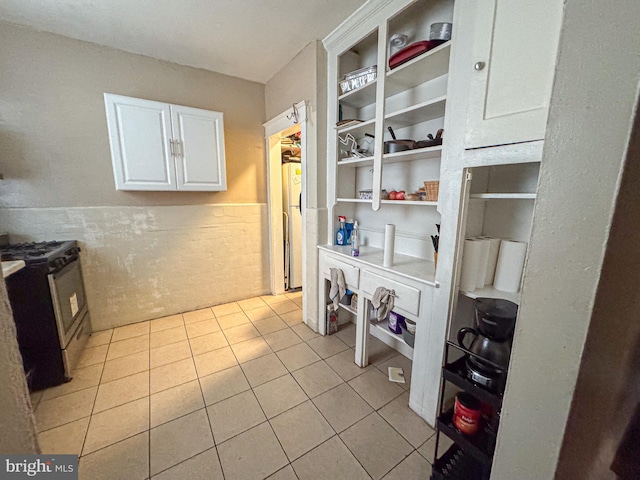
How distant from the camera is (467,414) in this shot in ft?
3.42

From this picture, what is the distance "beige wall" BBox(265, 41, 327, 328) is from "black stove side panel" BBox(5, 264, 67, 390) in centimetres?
185

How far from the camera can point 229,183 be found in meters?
2.76

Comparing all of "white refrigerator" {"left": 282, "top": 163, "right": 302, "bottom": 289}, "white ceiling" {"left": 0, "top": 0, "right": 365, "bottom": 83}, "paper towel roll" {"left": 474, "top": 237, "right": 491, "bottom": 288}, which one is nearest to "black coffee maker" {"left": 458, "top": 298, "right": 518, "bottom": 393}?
"paper towel roll" {"left": 474, "top": 237, "right": 491, "bottom": 288}

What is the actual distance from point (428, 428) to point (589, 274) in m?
1.40

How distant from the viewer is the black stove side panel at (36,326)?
155 centimetres

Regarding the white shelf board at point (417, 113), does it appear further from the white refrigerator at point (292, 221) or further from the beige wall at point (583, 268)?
the white refrigerator at point (292, 221)

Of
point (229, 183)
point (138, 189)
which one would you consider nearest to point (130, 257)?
point (138, 189)

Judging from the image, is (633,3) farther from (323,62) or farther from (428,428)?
(323,62)

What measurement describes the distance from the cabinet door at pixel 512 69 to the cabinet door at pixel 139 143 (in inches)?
93.0

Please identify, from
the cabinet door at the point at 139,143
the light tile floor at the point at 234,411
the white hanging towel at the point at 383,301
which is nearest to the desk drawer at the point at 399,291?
the white hanging towel at the point at 383,301

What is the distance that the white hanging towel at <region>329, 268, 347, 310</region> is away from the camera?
1.95m

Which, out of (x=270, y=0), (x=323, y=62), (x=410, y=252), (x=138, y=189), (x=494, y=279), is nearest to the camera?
(x=494, y=279)

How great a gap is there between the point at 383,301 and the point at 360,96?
61.5 inches

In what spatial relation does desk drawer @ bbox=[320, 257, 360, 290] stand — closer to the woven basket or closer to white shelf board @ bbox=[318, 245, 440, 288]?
white shelf board @ bbox=[318, 245, 440, 288]
